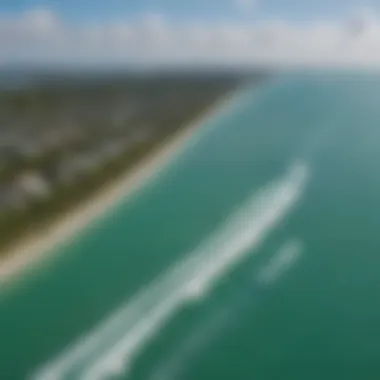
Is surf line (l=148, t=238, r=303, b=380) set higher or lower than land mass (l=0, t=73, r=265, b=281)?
lower

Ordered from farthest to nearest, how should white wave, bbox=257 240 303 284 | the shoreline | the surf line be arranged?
the shoreline < white wave, bbox=257 240 303 284 < the surf line

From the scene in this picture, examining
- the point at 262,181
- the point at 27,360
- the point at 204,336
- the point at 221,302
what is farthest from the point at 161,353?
the point at 262,181

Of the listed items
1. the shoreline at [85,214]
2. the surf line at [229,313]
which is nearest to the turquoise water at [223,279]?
the surf line at [229,313]

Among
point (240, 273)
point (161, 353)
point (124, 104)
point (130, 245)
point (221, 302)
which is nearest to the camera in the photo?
point (161, 353)

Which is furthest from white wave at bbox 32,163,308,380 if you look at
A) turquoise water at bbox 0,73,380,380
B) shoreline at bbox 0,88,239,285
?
shoreline at bbox 0,88,239,285

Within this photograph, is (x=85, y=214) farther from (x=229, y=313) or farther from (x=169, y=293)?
(x=229, y=313)

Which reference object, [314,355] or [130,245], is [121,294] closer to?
[130,245]

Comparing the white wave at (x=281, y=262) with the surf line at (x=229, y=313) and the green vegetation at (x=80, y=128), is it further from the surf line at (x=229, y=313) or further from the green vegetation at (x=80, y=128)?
the green vegetation at (x=80, y=128)

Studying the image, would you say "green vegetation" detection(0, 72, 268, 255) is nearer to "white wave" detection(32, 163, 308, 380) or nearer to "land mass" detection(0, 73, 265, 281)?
"land mass" detection(0, 73, 265, 281)
